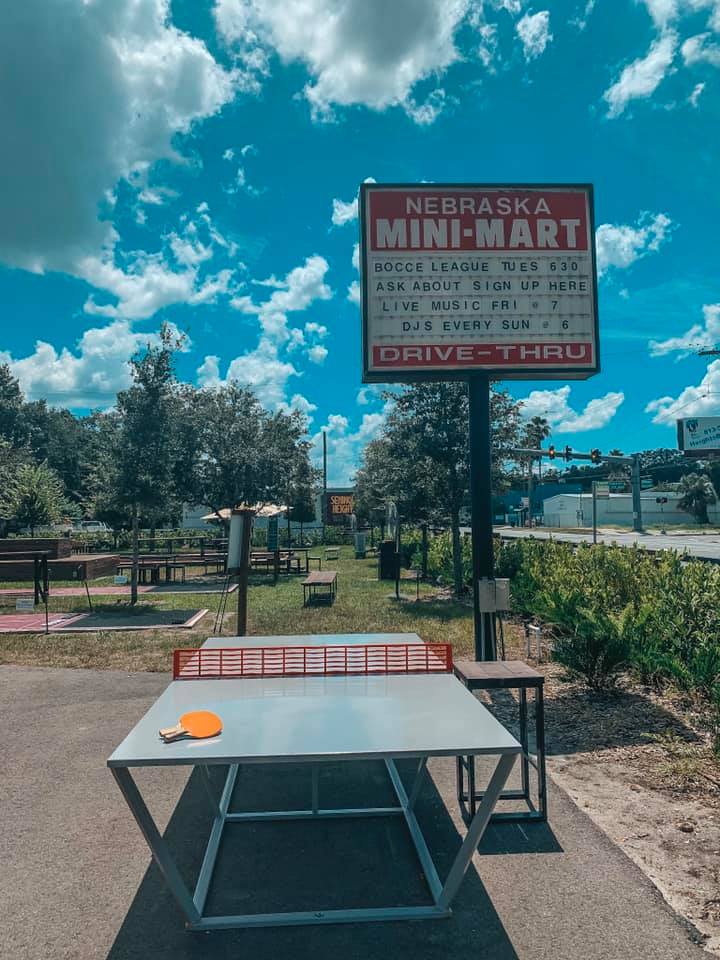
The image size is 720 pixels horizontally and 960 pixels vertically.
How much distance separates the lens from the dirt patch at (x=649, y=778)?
3.64 meters

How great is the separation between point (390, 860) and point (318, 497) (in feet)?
188

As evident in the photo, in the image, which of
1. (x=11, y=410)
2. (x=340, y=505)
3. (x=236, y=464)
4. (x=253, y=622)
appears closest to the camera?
(x=253, y=622)

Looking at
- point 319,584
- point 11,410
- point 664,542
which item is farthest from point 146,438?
point 11,410

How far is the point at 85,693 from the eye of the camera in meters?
7.75

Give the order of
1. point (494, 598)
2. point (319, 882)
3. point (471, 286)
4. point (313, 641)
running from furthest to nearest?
point (471, 286), point (494, 598), point (313, 641), point (319, 882)

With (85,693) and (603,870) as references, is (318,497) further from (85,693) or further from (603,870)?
(603,870)

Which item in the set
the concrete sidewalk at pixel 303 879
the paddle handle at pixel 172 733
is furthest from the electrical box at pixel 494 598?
the paddle handle at pixel 172 733

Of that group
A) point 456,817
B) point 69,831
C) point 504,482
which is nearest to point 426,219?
point 456,817

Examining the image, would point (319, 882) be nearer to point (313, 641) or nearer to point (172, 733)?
point (172, 733)

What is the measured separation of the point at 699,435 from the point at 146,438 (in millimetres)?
79689

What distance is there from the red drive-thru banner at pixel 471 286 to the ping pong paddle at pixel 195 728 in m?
5.40

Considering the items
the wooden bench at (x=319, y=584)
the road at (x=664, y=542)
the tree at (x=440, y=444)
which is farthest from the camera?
the road at (x=664, y=542)

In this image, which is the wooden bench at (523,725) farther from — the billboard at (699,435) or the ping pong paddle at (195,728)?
the billboard at (699,435)

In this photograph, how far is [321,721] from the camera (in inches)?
128
